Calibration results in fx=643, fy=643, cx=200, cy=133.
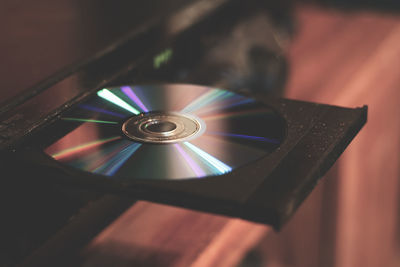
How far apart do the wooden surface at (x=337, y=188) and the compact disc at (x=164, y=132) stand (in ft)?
0.56

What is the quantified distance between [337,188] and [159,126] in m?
0.63

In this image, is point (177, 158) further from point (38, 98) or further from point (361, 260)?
point (361, 260)

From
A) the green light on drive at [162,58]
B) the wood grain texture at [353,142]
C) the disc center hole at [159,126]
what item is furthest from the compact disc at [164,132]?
the wood grain texture at [353,142]

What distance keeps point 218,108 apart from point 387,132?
80 centimetres

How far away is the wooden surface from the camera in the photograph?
77 cm

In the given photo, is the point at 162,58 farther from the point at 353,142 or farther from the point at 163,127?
the point at 353,142

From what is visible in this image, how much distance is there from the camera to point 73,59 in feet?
2.58

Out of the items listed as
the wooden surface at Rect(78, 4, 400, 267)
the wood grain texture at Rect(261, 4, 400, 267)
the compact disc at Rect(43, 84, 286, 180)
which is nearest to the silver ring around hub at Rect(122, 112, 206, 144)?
the compact disc at Rect(43, 84, 286, 180)

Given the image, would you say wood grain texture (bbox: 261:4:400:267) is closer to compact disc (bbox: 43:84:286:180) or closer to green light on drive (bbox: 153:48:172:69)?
green light on drive (bbox: 153:48:172:69)

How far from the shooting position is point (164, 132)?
601 mm

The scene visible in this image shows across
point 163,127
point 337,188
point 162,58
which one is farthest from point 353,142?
point 163,127

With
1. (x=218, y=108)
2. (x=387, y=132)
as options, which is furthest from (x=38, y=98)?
(x=387, y=132)

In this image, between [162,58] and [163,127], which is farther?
[162,58]

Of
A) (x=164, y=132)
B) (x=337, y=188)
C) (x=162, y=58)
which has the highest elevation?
(x=337, y=188)
